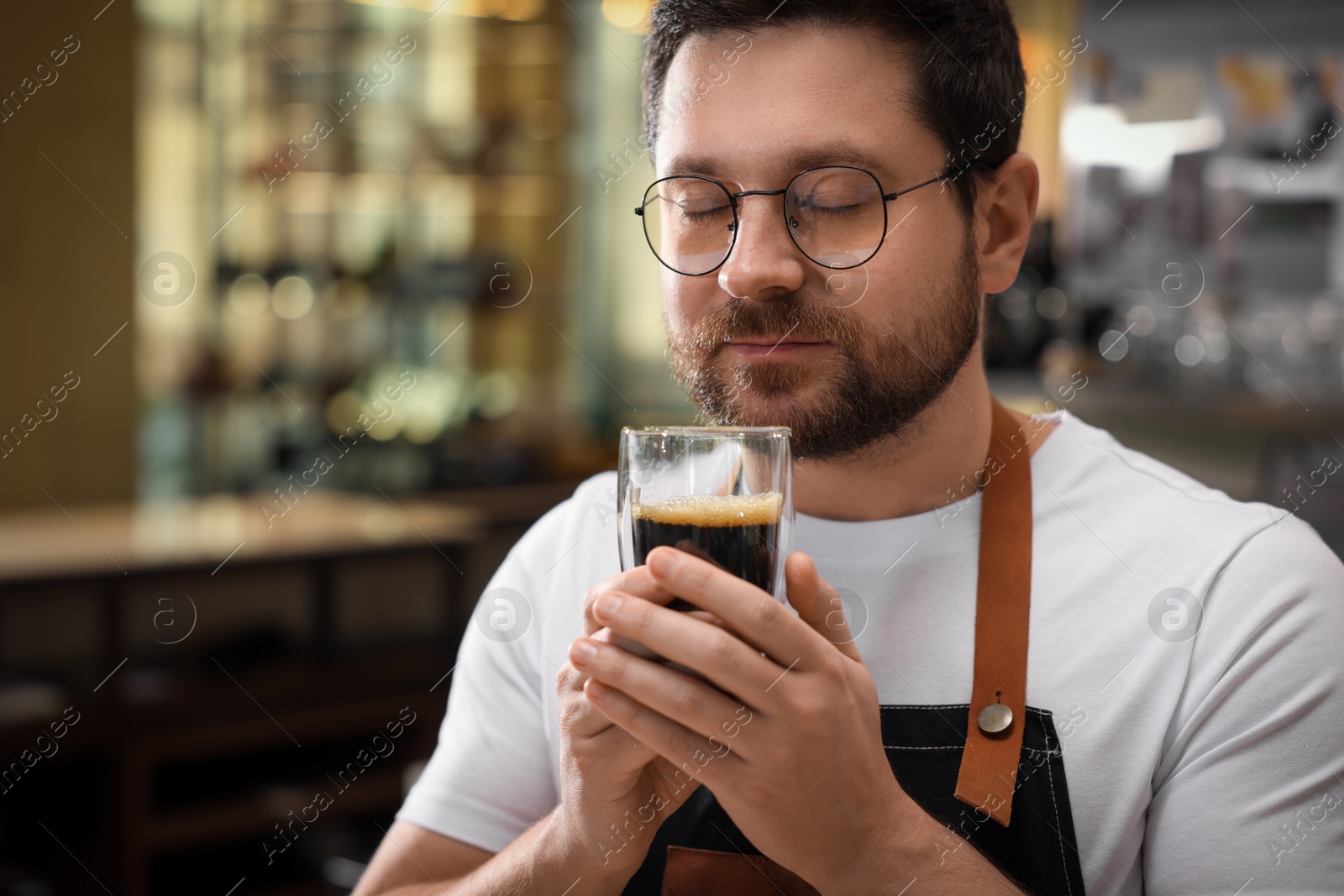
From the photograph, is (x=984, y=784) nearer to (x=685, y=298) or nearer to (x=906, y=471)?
(x=906, y=471)

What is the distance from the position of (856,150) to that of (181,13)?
12.4 feet

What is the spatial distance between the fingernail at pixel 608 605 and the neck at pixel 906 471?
52 cm

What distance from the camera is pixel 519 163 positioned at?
511cm

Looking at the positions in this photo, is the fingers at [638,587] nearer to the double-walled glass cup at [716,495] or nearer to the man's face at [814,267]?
the double-walled glass cup at [716,495]

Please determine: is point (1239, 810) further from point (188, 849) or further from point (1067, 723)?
point (188, 849)

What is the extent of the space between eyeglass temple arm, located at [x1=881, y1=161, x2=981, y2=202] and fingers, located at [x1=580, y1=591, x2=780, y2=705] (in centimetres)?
61

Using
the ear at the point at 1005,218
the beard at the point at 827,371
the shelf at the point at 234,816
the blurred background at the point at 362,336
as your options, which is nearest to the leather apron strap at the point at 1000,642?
the beard at the point at 827,371

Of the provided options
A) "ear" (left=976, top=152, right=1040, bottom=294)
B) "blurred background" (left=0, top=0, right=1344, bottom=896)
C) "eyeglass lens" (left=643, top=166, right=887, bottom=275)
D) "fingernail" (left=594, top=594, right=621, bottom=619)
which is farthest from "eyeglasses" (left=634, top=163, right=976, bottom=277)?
"blurred background" (left=0, top=0, right=1344, bottom=896)

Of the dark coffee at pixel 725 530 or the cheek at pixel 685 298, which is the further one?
the cheek at pixel 685 298

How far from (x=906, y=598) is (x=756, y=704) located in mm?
474

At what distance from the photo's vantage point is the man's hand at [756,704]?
0.94 m

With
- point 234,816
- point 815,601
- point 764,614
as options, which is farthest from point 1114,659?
point 234,816

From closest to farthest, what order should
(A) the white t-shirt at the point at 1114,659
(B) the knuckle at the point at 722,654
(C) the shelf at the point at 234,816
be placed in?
(B) the knuckle at the point at 722,654
(A) the white t-shirt at the point at 1114,659
(C) the shelf at the point at 234,816

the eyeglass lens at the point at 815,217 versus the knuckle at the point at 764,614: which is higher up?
the eyeglass lens at the point at 815,217
